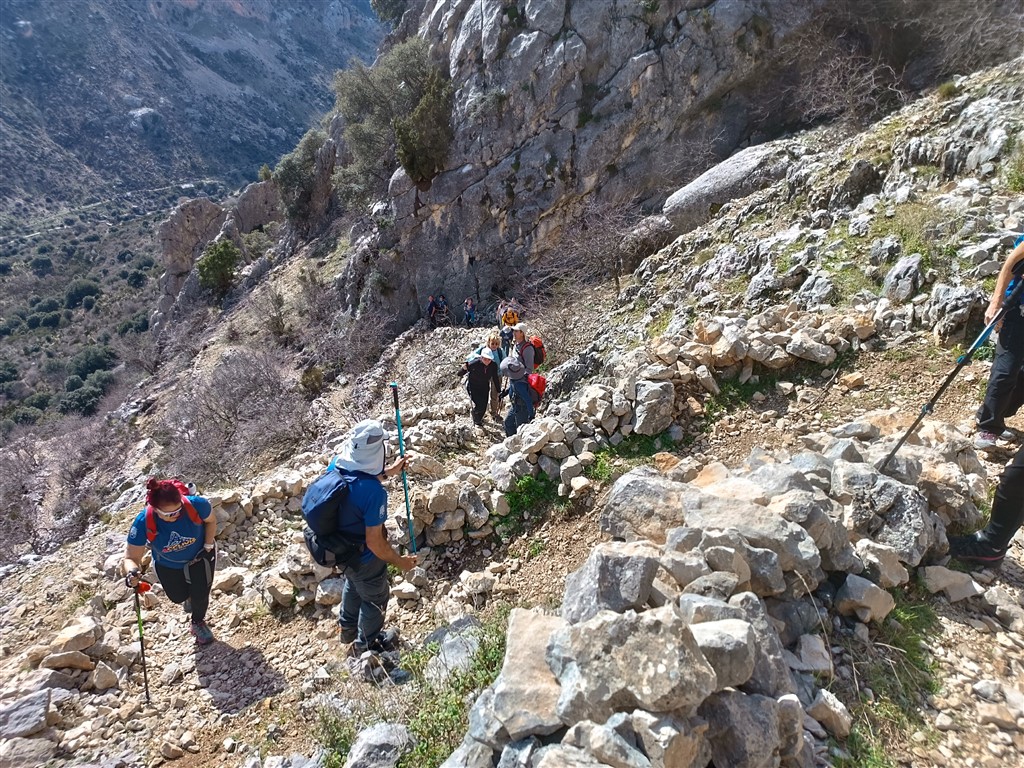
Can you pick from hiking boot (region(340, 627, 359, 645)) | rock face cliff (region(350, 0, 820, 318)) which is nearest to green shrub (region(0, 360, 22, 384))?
rock face cliff (region(350, 0, 820, 318))

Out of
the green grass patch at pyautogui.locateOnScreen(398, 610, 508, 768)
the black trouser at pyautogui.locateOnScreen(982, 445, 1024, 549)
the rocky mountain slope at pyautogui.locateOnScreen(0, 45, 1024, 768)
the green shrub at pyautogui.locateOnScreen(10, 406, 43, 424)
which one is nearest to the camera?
the rocky mountain slope at pyautogui.locateOnScreen(0, 45, 1024, 768)

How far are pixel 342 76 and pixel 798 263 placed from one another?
22988 millimetres

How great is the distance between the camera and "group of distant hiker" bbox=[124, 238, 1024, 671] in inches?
102

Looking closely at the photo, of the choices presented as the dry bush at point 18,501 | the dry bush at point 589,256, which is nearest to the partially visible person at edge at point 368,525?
the dry bush at point 589,256

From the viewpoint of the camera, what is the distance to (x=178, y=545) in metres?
3.61

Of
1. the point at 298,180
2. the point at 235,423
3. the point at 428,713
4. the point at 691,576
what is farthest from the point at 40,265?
the point at 691,576

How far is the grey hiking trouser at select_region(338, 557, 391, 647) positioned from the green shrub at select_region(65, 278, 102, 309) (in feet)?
163

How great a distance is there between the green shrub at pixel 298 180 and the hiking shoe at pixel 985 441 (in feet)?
101

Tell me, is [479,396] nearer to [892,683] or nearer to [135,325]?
[892,683]

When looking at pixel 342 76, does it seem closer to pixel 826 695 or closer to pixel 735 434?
pixel 735 434

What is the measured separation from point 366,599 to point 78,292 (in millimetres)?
50490

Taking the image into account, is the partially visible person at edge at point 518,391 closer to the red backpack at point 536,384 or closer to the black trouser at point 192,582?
the red backpack at point 536,384

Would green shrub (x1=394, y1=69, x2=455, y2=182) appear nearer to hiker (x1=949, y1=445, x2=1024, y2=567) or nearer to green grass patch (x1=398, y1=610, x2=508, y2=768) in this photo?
green grass patch (x1=398, y1=610, x2=508, y2=768)

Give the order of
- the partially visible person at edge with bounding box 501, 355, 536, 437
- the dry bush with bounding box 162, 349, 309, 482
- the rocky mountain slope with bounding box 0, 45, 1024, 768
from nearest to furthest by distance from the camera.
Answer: the rocky mountain slope with bounding box 0, 45, 1024, 768, the partially visible person at edge with bounding box 501, 355, 536, 437, the dry bush with bounding box 162, 349, 309, 482
